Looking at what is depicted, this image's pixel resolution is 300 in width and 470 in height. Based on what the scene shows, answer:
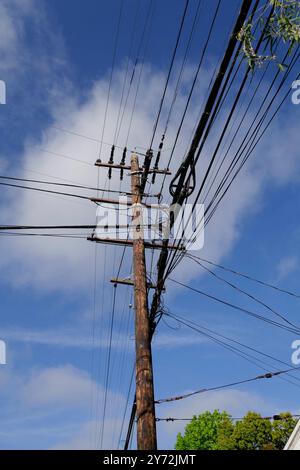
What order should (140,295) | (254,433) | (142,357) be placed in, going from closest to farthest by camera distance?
(142,357) → (140,295) → (254,433)

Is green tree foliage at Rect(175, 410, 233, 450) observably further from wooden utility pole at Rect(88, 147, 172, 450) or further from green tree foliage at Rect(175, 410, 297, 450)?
wooden utility pole at Rect(88, 147, 172, 450)

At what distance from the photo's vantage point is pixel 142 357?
25.3 feet

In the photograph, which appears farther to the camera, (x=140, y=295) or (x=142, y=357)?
(x=140, y=295)

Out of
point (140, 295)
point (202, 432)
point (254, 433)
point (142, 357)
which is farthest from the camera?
point (202, 432)

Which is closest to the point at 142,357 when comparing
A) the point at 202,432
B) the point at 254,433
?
the point at 254,433

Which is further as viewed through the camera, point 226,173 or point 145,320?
point 145,320

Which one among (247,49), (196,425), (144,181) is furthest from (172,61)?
(196,425)

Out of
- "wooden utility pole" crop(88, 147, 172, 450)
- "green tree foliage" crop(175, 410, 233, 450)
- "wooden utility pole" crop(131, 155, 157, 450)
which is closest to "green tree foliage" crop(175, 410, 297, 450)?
"green tree foliage" crop(175, 410, 233, 450)

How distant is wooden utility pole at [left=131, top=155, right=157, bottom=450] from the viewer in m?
6.88

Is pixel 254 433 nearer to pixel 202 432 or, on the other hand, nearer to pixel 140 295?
pixel 202 432

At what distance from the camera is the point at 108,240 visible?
1168cm

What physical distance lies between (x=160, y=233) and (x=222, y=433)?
34.7m

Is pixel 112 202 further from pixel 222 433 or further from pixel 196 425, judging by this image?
pixel 196 425

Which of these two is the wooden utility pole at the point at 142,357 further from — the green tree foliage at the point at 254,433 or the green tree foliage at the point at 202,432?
the green tree foliage at the point at 202,432
